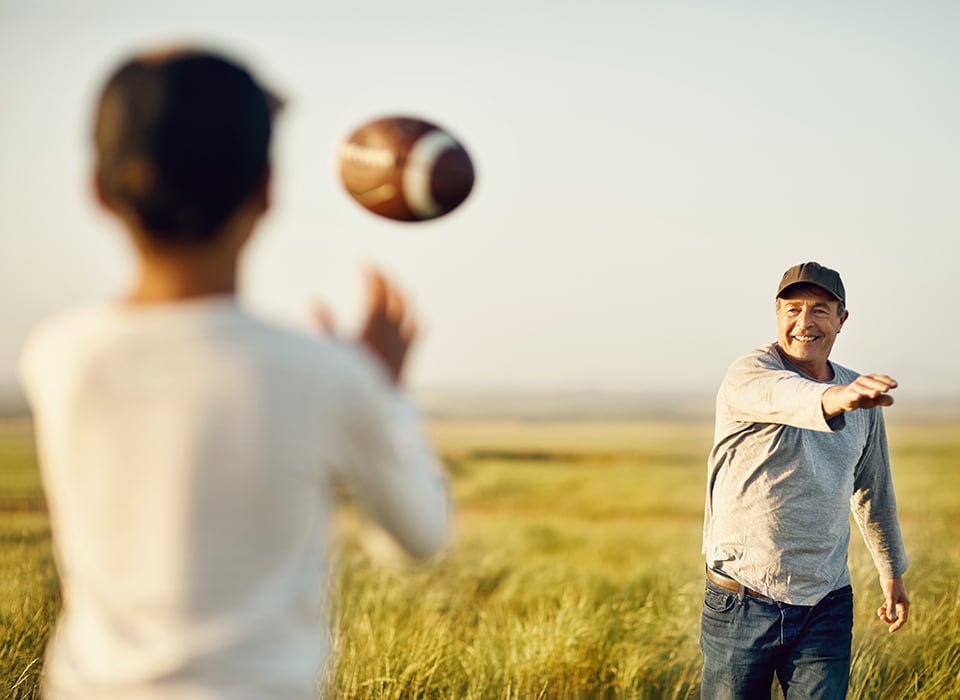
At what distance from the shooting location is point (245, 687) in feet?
5.34

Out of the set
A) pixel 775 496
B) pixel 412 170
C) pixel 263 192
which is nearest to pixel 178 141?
pixel 263 192

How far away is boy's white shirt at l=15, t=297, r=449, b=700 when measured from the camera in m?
1.61

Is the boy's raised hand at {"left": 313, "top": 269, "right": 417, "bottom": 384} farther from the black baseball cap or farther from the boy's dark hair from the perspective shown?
the black baseball cap

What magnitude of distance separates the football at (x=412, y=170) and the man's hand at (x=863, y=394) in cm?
132

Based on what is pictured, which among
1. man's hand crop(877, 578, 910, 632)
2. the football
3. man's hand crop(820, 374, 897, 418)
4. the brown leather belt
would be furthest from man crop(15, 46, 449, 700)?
man's hand crop(877, 578, 910, 632)

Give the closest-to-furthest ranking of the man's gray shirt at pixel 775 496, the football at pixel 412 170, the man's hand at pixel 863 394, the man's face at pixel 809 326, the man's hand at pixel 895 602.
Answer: the man's hand at pixel 863 394
the football at pixel 412 170
the man's gray shirt at pixel 775 496
the man's face at pixel 809 326
the man's hand at pixel 895 602

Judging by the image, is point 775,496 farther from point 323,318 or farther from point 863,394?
point 323,318

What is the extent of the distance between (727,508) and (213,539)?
9.09 ft

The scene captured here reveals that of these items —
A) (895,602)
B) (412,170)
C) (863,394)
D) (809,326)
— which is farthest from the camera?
(895,602)

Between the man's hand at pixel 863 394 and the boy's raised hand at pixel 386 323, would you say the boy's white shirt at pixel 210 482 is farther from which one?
the man's hand at pixel 863 394

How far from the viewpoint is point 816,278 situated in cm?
417

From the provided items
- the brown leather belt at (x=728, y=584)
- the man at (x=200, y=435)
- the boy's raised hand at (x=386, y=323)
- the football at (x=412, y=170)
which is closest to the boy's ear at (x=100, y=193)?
the man at (x=200, y=435)

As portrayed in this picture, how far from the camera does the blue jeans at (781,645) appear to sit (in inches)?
157

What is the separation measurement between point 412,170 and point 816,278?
1.56 meters
